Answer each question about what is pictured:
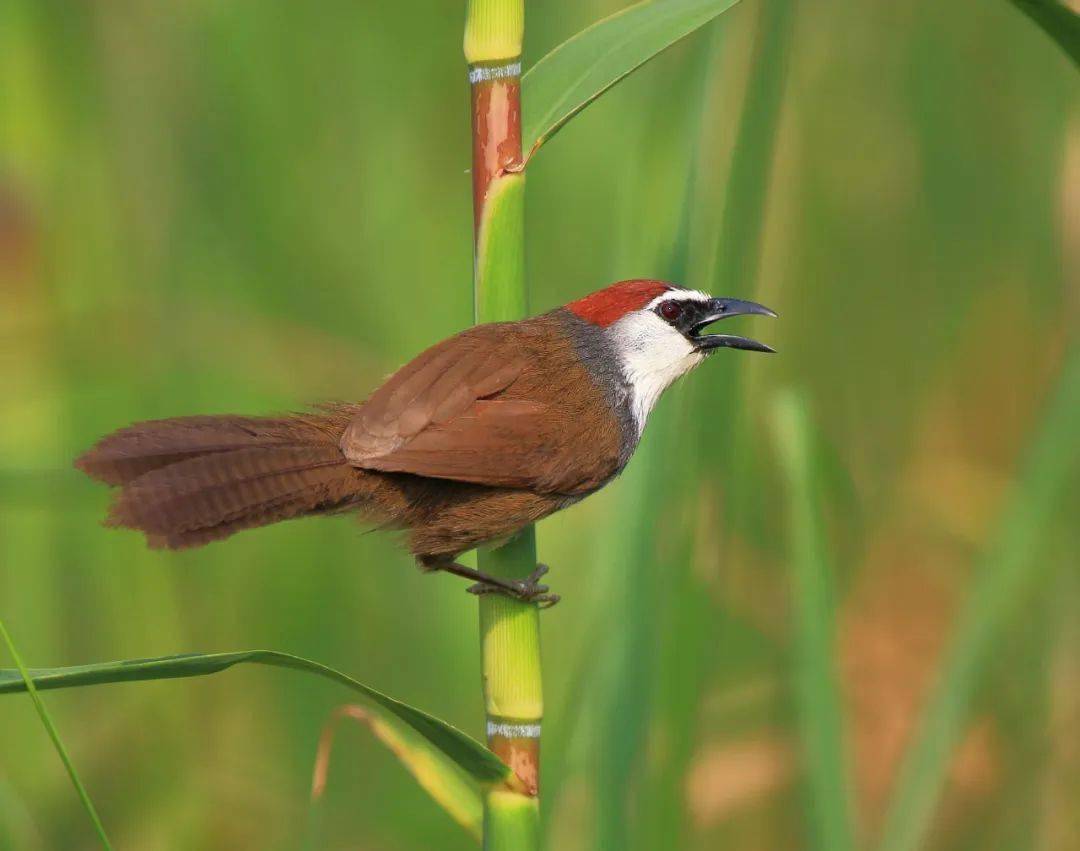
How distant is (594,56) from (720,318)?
0.90m

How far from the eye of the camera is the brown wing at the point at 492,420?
8.38ft

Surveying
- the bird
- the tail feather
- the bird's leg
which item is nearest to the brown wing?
the bird

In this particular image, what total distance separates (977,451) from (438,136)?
2026 millimetres

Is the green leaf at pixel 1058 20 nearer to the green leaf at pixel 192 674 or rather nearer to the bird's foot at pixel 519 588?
the bird's foot at pixel 519 588

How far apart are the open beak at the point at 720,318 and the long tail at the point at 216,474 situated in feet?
2.86

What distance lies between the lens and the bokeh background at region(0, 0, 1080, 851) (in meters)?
3.50

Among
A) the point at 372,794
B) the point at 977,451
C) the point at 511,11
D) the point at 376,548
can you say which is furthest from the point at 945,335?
the point at 511,11

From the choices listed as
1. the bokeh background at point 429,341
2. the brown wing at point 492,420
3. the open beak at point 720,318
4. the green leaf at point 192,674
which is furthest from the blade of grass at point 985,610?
the green leaf at point 192,674

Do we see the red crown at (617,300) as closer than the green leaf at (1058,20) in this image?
No

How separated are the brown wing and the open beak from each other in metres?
0.31

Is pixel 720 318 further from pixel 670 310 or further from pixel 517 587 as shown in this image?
pixel 517 587

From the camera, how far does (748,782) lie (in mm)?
3709

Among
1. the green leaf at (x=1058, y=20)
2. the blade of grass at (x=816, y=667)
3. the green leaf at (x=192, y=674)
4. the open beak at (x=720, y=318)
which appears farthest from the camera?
the open beak at (x=720, y=318)

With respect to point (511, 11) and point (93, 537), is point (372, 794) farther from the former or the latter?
point (511, 11)
